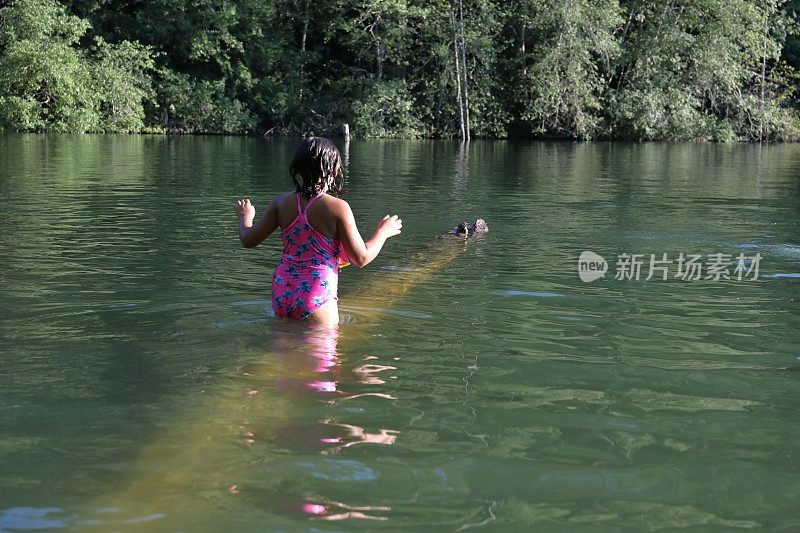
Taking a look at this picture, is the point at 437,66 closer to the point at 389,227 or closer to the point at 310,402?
the point at 389,227

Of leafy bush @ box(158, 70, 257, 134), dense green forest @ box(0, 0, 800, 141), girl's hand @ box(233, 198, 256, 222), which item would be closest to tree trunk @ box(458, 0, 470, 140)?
dense green forest @ box(0, 0, 800, 141)

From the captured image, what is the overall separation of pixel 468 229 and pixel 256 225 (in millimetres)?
5548

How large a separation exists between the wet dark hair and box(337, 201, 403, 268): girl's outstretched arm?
0.18m

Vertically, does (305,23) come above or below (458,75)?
above

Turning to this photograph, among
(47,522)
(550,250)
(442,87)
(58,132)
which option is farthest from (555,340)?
(442,87)

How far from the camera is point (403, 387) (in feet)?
17.3

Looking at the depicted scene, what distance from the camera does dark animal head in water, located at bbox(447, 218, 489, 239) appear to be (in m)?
11.3

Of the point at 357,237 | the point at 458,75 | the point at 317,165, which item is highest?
the point at 458,75

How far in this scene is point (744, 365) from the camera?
19.1 feet

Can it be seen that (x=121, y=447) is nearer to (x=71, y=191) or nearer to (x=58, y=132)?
(x=71, y=191)

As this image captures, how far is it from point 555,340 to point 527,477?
2.48 metres

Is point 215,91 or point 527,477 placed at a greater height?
point 215,91

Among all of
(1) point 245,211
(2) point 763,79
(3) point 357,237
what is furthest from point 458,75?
(3) point 357,237

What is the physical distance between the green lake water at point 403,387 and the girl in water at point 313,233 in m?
0.23
